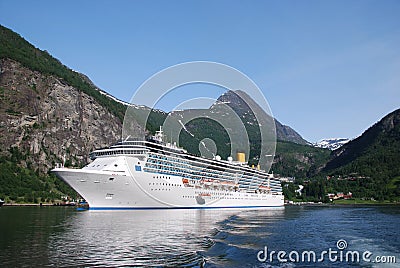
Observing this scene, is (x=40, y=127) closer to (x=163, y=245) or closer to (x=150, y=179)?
(x=150, y=179)

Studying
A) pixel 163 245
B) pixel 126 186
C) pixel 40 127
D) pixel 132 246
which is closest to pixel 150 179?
pixel 126 186

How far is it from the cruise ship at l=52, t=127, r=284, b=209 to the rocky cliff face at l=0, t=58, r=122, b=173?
307 ft

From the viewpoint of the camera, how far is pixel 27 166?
154000mm

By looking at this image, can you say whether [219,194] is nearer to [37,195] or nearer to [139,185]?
[139,185]

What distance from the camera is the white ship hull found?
210 ft

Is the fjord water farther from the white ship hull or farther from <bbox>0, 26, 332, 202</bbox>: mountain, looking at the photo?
<bbox>0, 26, 332, 202</bbox>: mountain

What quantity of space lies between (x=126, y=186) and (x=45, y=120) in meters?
120

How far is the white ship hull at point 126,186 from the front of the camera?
6406 centimetres

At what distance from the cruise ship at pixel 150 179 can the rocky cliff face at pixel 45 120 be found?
93587 millimetres

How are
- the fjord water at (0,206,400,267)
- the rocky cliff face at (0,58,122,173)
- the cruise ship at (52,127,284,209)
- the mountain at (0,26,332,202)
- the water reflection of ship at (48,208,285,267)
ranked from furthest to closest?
the rocky cliff face at (0,58,122,173) → the mountain at (0,26,332,202) → the cruise ship at (52,127,284,209) → the fjord water at (0,206,400,267) → the water reflection of ship at (48,208,285,267)

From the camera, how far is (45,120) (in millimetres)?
171125

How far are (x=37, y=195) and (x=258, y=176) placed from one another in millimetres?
74265

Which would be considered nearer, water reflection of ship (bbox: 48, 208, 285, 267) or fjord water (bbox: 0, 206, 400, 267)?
water reflection of ship (bbox: 48, 208, 285, 267)

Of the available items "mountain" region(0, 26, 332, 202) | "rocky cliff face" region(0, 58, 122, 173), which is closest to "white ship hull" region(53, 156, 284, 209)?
"mountain" region(0, 26, 332, 202)
